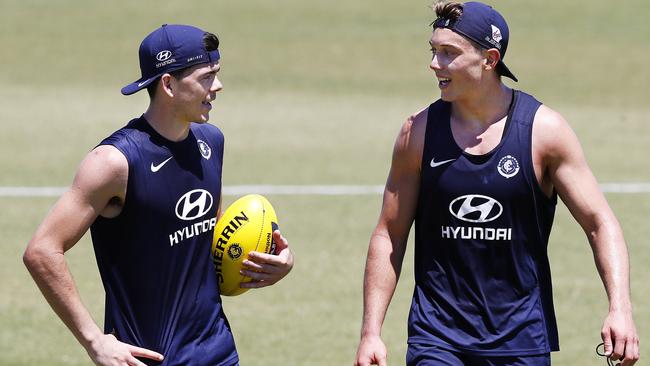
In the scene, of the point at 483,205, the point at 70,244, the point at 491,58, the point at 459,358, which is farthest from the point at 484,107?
the point at 70,244

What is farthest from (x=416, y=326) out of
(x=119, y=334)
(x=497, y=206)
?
(x=119, y=334)

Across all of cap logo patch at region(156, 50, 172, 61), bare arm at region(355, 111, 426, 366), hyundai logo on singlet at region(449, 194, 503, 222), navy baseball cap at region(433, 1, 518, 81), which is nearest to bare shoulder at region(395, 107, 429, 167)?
bare arm at region(355, 111, 426, 366)

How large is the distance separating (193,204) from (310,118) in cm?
1522

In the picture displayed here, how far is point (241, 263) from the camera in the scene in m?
7.60

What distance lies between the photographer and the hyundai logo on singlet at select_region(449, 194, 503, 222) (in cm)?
720

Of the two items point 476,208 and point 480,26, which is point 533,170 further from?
point 480,26

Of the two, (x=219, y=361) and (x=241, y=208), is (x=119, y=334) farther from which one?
(x=241, y=208)

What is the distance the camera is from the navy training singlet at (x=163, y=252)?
6.96 meters

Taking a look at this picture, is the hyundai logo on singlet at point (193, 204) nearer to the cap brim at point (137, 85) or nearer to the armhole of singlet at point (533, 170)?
the cap brim at point (137, 85)

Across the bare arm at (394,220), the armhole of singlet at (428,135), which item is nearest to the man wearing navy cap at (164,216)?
the bare arm at (394,220)

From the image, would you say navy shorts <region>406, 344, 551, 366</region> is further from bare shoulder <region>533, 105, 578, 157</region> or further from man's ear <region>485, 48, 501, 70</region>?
man's ear <region>485, 48, 501, 70</region>

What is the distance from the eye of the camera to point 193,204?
23.5 feet

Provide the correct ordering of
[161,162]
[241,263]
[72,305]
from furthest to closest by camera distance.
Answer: [241,263] < [161,162] < [72,305]

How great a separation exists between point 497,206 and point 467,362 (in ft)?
2.78
